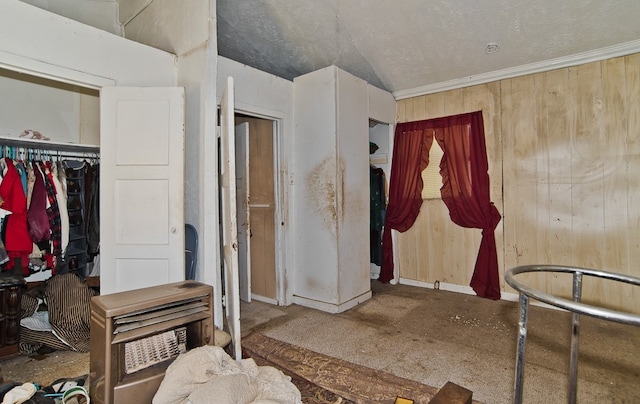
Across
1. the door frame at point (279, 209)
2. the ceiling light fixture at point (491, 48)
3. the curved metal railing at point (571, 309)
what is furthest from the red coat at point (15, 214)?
the ceiling light fixture at point (491, 48)

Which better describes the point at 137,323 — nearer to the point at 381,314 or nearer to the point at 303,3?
the point at 381,314

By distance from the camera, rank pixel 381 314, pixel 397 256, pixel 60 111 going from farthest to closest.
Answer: pixel 397 256
pixel 60 111
pixel 381 314

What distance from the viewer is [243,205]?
3568mm

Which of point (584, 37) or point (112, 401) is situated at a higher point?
point (584, 37)

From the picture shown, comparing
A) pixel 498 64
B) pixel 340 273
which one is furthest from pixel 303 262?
pixel 498 64

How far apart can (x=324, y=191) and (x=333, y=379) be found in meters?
1.80

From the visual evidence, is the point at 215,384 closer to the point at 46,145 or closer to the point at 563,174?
the point at 46,145

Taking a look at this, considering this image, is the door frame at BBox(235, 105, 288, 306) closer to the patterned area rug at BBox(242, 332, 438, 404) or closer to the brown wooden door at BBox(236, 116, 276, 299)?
the brown wooden door at BBox(236, 116, 276, 299)

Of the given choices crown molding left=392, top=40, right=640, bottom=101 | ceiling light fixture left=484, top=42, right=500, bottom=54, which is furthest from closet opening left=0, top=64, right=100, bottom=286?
ceiling light fixture left=484, top=42, right=500, bottom=54

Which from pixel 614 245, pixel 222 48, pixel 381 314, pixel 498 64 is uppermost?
pixel 222 48

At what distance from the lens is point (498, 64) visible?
3.52 m

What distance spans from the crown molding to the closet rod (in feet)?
11.9

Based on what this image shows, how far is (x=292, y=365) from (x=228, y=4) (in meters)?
3.13

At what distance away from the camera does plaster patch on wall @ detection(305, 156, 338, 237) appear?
3.32 metres
